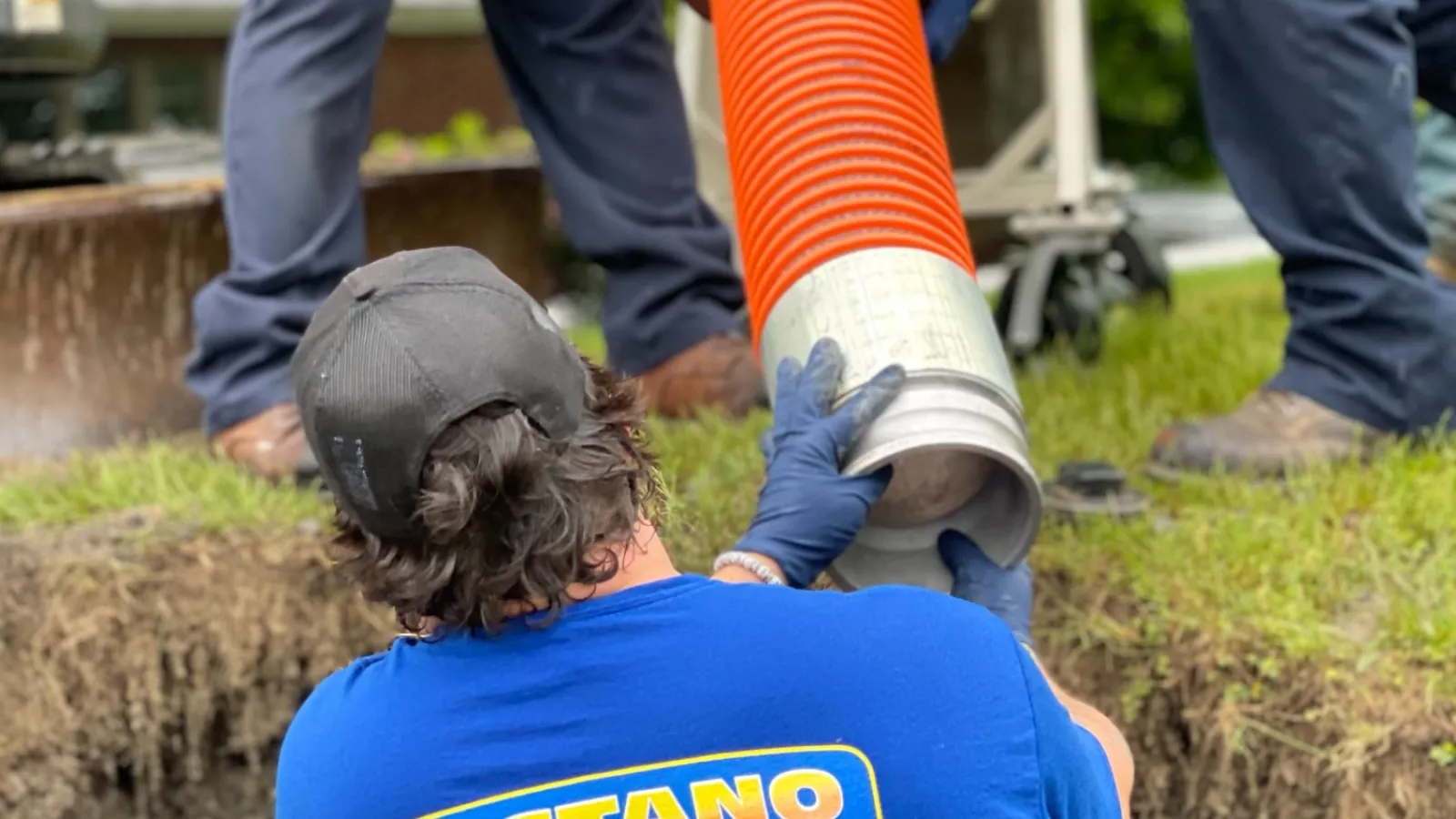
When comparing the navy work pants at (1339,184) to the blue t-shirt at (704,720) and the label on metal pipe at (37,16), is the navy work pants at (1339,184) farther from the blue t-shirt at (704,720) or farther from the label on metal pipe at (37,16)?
the label on metal pipe at (37,16)

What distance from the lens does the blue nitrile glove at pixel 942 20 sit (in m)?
2.06

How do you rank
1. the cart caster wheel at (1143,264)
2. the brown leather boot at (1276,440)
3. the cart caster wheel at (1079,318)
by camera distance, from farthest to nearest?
the cart caster wheel at (1143,264) → the cart caster wheel at (1079,318) → the brown leather boot at (1276,440)

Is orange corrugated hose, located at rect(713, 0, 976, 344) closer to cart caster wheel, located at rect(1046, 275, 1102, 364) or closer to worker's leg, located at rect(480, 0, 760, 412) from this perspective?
worker's leg, located at rect(480, 0, 760, 412)

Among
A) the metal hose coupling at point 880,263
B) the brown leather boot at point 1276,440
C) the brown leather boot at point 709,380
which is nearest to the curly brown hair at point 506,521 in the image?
the metal hose coupling at point 880,263

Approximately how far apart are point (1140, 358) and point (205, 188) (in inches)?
78.1

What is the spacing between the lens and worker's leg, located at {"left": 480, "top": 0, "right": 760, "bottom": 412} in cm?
265

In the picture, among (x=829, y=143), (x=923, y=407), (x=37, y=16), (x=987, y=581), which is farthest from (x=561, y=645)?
(x=37, y=16)

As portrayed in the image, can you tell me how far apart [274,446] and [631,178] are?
2.74 ft

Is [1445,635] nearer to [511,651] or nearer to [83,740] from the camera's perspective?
[511,651]

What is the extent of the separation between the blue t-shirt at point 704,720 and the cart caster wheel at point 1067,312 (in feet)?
7.05

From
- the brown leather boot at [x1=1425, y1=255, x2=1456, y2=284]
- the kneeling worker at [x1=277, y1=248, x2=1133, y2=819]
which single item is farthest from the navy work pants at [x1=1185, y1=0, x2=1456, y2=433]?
the kneeling worker at [x1=277, y1=248, x2=1133, y2=819]

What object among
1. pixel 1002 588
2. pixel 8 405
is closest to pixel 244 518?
pixel 8 405

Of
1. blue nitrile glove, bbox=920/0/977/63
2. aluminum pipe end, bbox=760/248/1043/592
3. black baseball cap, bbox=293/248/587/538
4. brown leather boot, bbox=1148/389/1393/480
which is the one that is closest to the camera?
black baseball cap, bbox=293/248/587/538

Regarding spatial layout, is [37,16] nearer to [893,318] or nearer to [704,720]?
[893,318]
